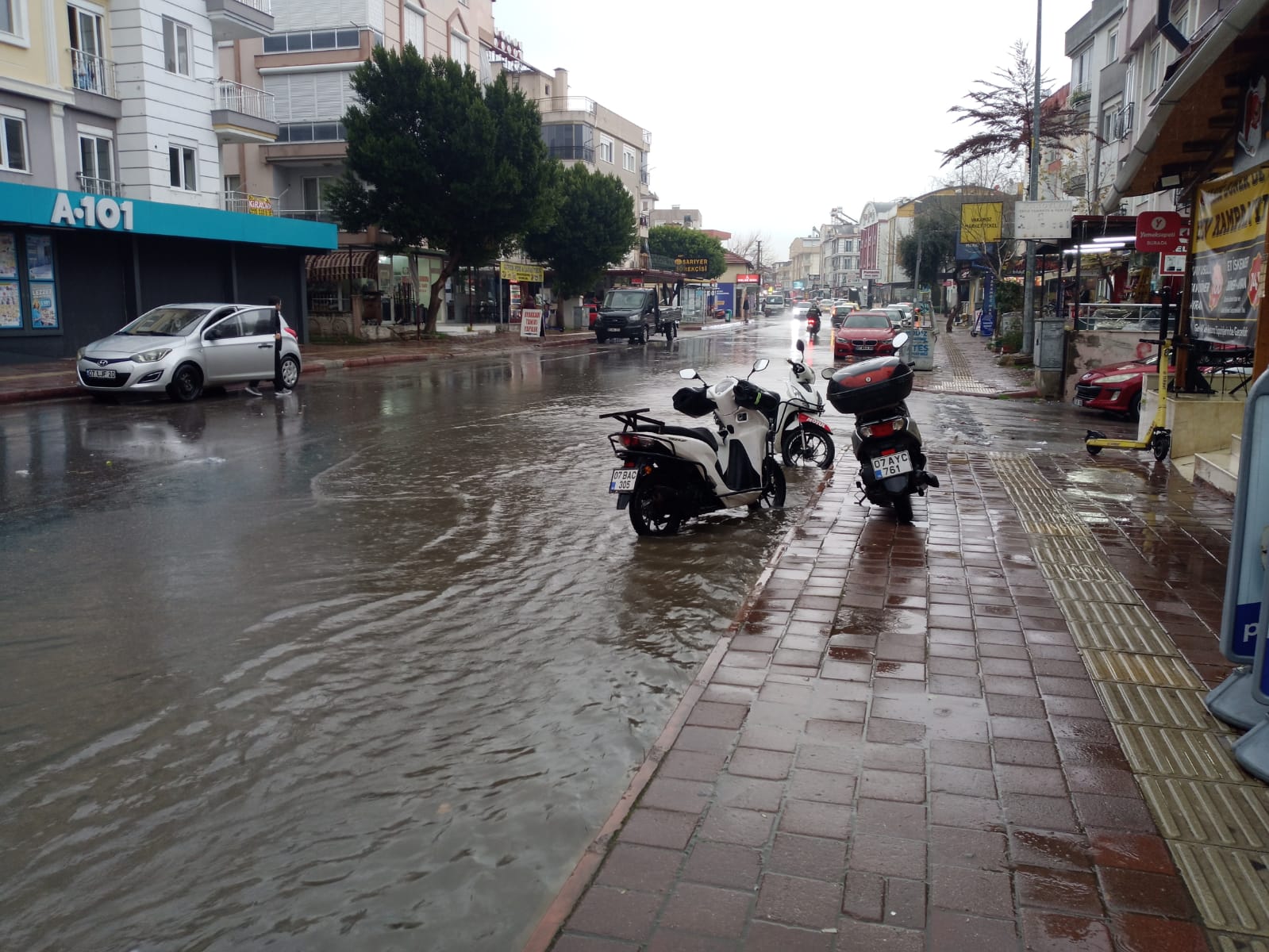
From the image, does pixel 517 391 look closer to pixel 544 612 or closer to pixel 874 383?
pixel 874 383

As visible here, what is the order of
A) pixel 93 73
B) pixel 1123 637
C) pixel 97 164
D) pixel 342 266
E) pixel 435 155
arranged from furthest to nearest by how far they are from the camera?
pixel 342 266
pixel 435 155
pixel 97 164
pixel 93 73
pixel 1123 637

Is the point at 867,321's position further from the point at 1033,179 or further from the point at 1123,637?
the point at 1123,637

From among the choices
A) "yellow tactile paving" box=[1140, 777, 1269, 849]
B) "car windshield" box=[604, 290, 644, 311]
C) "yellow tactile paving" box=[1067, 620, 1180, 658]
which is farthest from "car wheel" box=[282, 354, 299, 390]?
"car windshield" box=[604, 290, 644, 311]

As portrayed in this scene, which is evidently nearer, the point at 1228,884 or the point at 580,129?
the point at 1228,884

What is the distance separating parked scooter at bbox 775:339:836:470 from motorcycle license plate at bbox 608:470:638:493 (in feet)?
10.4

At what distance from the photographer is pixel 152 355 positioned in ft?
53.9

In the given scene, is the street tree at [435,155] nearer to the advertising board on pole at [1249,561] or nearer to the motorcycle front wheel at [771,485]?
the motorcycle front wheel at [771,485]

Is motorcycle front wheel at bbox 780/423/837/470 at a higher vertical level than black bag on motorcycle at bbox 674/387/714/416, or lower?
lower

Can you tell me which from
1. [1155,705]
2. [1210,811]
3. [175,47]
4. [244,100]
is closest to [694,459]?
[1155,705]

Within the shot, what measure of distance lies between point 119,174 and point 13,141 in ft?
11.9

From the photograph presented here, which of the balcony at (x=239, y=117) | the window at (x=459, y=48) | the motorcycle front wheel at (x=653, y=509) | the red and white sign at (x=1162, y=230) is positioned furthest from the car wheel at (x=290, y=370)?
the window at (x=459, y=48)

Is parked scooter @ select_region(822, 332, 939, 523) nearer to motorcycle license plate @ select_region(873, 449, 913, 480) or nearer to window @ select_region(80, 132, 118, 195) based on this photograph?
motorcycle license plate @ select_region(873, 449, 913, 480)

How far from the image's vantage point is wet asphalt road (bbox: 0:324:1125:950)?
320cm

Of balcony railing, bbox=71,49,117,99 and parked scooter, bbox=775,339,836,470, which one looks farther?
balcony railing, bbox=71,49,117,99
